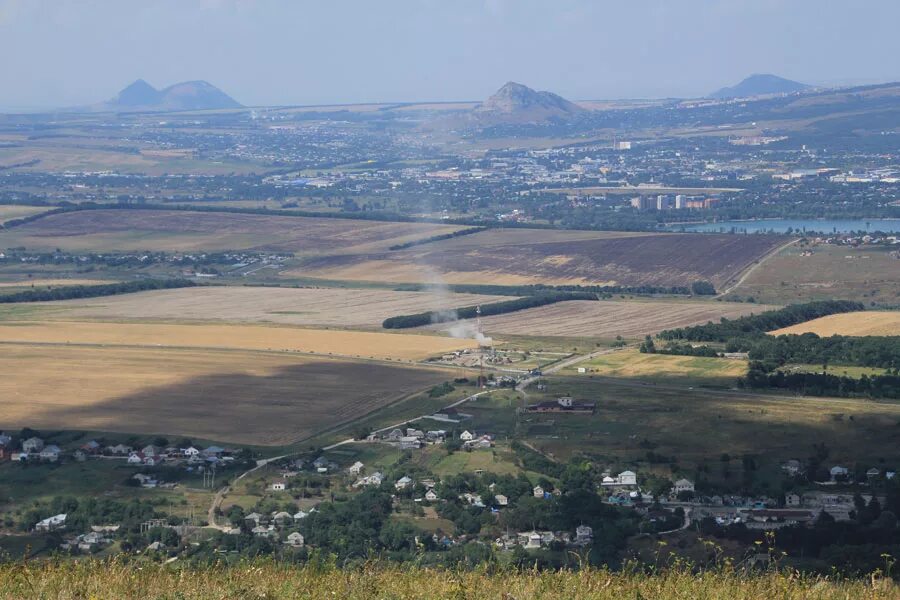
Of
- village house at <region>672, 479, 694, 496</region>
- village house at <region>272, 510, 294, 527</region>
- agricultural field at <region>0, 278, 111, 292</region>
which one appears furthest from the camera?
agricultural field at <region>0, 278, 111, 292</region>

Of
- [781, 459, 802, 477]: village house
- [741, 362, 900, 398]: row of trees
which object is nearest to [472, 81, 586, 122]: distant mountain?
[741, 362, 900, 398]: row of trees

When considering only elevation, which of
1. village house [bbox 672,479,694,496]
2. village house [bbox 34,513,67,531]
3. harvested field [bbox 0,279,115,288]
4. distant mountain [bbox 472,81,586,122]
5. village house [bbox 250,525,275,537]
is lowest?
harvested field [bbox 0,279,115,288]

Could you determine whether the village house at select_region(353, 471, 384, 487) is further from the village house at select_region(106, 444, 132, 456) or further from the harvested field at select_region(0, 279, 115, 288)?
the harvested field at select_region(0, 279, 115, 288)

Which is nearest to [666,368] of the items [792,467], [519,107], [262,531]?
[792,467]

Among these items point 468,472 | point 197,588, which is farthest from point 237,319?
point 197,588

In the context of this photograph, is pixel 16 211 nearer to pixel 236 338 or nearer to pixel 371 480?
pixel 236 338

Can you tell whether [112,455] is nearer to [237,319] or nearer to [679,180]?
[237,319]

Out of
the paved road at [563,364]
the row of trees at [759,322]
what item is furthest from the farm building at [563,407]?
the row of trees at [759,322]
